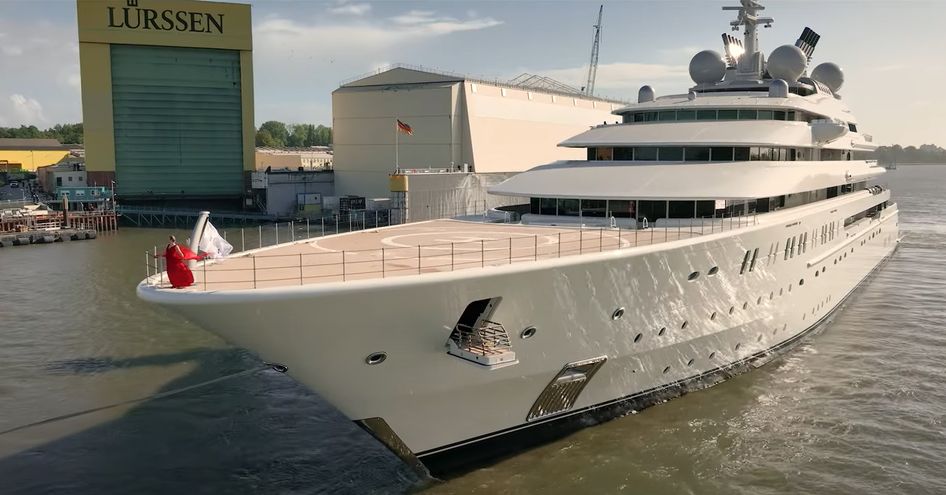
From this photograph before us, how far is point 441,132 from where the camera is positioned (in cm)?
5062

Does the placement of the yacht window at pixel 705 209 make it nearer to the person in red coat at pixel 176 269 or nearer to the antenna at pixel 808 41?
the person in red coat at pixel 176 269

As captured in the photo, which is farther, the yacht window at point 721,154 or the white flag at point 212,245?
the yacht window at point 721,154

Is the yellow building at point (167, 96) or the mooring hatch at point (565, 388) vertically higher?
the yellow building at point (167, 96)

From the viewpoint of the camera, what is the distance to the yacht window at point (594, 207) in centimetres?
1891

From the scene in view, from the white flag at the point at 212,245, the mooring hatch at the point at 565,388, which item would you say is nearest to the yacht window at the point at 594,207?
the mooring hatch at the point at 565,388

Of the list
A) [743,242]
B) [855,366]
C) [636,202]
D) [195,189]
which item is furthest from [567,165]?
[195,189]

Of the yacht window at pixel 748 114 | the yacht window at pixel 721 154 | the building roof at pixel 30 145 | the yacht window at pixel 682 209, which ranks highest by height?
the building roof at pixel 30 145

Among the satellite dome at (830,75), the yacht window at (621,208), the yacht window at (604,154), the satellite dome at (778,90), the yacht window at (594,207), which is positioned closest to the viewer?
the yacht window at (621,208)

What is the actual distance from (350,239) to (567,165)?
9205 mm

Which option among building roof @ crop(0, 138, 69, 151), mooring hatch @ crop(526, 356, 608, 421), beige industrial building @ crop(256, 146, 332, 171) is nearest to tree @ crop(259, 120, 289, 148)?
building roof @ crop(0, 138, 69, 151)

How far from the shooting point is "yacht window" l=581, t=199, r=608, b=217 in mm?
18906

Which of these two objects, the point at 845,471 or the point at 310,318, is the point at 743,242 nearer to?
the point at 845,471

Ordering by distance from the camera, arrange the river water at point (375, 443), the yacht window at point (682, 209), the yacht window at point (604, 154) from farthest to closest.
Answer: the yacht window at point (604, 154) < the yacht window at point (682, 209) < the river water at point (375, 443)

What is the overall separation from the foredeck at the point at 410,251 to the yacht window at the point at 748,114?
6.72 metres
